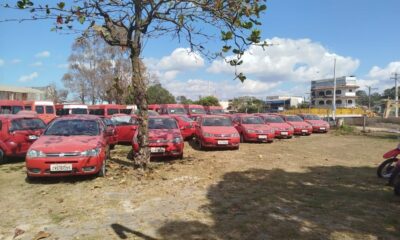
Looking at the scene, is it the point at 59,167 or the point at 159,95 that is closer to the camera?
the point at 59,167

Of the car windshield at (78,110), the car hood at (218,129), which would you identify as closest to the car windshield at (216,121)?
the car hood at (218,129)

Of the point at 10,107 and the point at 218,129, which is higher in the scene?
the point at 10,107

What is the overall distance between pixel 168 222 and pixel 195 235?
27.7 inches

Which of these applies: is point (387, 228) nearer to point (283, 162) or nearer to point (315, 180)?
point (315, 180)

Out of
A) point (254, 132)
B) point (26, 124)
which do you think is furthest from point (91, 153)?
point (254, 132)

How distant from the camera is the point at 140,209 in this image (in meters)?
6.22

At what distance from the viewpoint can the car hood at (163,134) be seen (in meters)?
11.1

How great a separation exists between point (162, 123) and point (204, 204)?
20.2 ft

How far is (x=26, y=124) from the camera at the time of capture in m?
11.5

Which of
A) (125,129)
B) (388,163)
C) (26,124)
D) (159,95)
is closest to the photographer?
(388,163)

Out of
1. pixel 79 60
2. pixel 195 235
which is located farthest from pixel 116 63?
pixel 195 235

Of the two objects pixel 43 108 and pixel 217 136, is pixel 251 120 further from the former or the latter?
pixel 43 108

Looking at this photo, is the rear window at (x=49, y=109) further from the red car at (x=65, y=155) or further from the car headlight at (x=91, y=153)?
the car headlight at (x=91, y=153)

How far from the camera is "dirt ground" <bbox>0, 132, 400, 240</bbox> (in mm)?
5145
